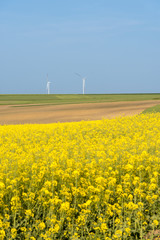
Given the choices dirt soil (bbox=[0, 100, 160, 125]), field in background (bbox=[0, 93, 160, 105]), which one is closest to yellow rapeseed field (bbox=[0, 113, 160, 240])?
dirt soil (bbox=[0, 100, 160, 125])

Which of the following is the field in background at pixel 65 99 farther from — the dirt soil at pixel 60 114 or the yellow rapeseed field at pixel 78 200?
the yellow rapeseed field at pixel 78 200

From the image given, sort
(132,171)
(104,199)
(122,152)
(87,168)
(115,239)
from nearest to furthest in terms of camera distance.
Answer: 1. (115,239)
2. (104,199)
3. (87,168)
4. (132,171)
5. (122,152)

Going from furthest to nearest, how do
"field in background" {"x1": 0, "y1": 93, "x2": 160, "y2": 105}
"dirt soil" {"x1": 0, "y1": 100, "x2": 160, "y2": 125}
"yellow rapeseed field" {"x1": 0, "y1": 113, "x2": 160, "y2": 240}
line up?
"field in background" {"x1": 0, "y1": 93, "x2": 160, "y2": 105} → "dirt soil" {"x1": 0, "y1": 100, "x2": 160, "y2": 125} → "yellow rapeseed field" {"x1": 0, "y1": 113, "x2": 160, "y2": 240}

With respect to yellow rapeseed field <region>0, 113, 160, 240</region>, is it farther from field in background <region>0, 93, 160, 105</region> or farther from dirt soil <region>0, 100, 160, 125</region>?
field in background <region>0, 93, 160, 105</region>

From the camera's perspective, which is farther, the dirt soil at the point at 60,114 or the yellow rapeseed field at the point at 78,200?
the dirt soil at the point at 60,114

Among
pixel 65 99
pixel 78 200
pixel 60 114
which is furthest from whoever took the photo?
pixel 65 99

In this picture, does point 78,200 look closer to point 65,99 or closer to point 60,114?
point 60,114

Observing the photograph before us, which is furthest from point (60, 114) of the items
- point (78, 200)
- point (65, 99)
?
point (65, 99)

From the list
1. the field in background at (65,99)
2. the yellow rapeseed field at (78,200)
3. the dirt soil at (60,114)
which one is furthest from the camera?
the field in background at (65,99)

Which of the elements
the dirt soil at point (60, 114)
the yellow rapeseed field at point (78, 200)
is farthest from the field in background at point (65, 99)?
the yellow rapeseed field at point (78, 200)

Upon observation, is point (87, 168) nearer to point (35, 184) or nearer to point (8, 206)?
point (35, 184)

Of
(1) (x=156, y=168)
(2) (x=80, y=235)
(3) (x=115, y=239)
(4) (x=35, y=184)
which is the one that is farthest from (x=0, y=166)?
(1) (x=156, y=168)

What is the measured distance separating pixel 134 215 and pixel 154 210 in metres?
0.68

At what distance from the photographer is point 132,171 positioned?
8.80 m
